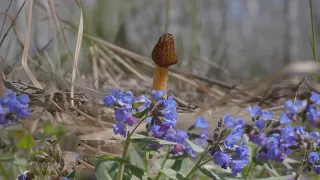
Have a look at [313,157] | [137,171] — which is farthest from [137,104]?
[313,157]

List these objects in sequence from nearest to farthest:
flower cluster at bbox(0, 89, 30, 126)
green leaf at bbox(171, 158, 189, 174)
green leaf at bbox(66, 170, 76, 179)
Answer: flower cluster at bbox(0, 89, 30, 126)
green leaf at bbox(66, 170, 76, 179)
green leaf at bbox(171, 158, 189, 174)

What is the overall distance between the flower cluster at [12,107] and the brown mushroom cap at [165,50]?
285 mm

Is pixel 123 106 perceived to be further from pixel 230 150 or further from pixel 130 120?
pixel 230 150

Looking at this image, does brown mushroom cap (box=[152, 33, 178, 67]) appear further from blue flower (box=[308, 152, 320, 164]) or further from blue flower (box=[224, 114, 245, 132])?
blue flower (box=[308, 152, 320, 164])

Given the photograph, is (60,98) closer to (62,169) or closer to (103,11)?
(62,169)

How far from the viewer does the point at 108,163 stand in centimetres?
99

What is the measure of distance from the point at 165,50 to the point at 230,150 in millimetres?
220

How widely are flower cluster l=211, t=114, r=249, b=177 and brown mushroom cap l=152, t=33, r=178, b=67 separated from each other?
16cm

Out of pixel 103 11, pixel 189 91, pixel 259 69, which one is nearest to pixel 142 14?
pixel 259 69

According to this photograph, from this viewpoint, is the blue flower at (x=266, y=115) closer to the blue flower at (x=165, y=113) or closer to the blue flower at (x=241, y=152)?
the blue flower at (x=241, y=152)

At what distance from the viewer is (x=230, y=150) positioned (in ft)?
3.22

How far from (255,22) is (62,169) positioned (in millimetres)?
5594

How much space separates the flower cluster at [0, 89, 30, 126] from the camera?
829mm

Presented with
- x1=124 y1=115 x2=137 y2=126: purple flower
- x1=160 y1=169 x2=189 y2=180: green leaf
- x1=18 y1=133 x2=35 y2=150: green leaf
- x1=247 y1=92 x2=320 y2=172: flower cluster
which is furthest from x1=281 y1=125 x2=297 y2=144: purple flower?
x1=18 y1=133 x2=35 y2=150: green leaf
